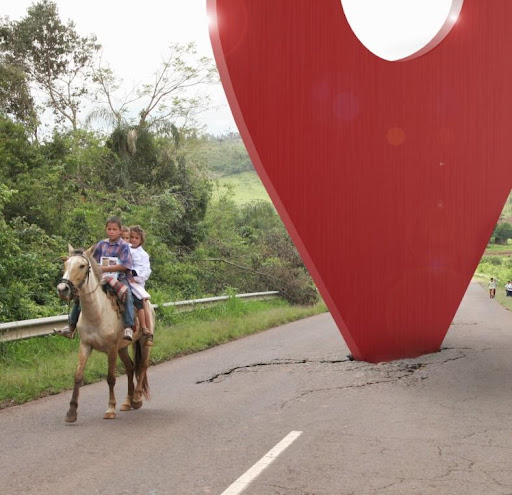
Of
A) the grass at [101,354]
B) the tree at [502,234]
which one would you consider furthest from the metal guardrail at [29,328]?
the tree at [502,234]

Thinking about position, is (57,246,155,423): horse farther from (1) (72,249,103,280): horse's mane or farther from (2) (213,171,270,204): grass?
(2) (213,171,270,204): grass

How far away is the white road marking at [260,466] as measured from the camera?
15.4 ft

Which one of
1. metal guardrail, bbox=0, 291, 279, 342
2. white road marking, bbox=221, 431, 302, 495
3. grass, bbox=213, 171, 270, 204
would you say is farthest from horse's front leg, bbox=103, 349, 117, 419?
grass, bbox=213, 171, 270, 204

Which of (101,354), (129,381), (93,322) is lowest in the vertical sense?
(101,354)

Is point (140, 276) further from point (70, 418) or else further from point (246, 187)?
point (246, 187)

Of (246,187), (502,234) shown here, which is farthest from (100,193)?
(502,234)

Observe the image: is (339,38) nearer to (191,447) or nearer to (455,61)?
(455,61)

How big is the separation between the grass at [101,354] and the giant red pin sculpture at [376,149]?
338cm

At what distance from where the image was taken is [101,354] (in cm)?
1159

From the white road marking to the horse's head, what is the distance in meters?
2.25

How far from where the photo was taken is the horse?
6.90m

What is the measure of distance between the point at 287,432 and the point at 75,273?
7.82ft

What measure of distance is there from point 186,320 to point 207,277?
6.27 metres

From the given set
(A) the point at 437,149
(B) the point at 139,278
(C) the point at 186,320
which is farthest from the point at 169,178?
(B) the point at 139,278
